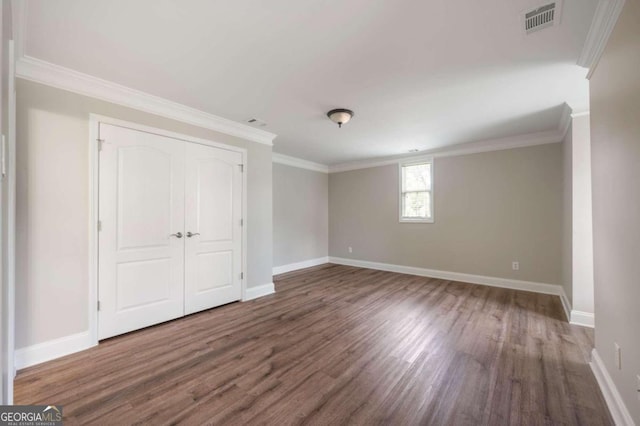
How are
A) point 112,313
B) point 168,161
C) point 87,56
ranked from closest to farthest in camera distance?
1. point 87,56
2. point 112,313
3. point 168,161

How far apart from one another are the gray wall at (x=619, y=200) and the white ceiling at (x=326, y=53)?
41cm

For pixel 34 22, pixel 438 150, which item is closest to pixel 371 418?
pixel 34 22

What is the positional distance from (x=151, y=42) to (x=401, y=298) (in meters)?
4.14

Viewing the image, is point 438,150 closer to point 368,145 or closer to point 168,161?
point 368,145

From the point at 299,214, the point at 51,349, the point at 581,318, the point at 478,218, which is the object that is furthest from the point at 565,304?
the point at 51,349

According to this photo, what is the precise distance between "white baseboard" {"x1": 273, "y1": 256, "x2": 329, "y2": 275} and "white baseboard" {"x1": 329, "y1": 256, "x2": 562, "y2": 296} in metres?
0.51

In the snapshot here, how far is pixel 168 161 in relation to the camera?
10.2 ft

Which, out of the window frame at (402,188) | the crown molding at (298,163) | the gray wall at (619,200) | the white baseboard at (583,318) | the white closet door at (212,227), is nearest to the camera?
the gray wall at (619,200)

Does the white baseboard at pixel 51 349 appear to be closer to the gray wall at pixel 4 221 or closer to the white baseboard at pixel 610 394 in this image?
the gray wall at pixel 4 221

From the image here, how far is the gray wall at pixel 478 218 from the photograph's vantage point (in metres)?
4.24

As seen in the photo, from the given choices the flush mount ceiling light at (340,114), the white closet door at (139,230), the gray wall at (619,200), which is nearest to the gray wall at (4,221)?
the white closet door at (139,230)

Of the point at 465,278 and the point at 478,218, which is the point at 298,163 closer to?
the point at 478,218

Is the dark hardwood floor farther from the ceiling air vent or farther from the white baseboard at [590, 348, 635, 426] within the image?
the ceiling air vent

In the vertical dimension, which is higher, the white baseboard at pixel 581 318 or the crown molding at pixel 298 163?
the crown molding at pixel 298 163
